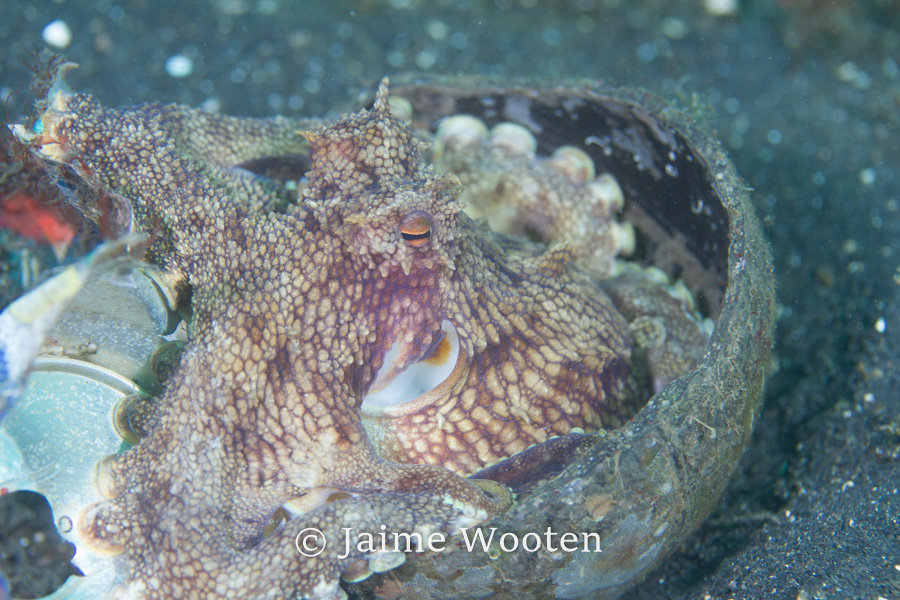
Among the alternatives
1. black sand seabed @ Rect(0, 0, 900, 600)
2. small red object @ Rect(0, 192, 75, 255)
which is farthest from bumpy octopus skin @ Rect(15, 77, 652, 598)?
black sand seabed @ Rect(0, 0, 900, 600)

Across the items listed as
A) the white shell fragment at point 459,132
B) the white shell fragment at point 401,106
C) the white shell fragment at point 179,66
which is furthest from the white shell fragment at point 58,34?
the white shell fragment at point 459,132

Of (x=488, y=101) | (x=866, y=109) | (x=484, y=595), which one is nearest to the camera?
(x=484, y=595)

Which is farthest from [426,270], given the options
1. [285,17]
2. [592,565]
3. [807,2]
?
[807,2]

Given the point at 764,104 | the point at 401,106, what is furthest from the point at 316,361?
the point at 764,104

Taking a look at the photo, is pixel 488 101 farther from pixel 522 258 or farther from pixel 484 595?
pixel 484 595

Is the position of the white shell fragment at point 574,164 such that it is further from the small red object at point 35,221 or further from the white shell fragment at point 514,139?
the small red object at point 35,221

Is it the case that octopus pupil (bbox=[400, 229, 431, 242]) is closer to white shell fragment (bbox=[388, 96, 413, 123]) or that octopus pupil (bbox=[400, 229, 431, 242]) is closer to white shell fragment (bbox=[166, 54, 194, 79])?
white shell fragment (bbox=[388, 96, 413, 123])

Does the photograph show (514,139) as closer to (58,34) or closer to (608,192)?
(608,192)
